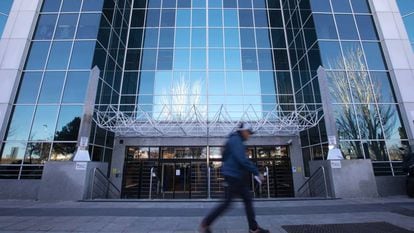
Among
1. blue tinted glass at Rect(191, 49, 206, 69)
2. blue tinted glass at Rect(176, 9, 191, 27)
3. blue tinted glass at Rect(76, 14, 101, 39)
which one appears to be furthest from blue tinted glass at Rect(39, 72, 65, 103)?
blue tinted glass at Rect(176, 9, 191, 27)

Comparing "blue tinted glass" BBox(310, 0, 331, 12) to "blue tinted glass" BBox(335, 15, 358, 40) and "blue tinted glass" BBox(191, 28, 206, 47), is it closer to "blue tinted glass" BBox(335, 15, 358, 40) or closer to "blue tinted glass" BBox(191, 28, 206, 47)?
"blue tinted glass" BBox(335, 15, 358, 40)

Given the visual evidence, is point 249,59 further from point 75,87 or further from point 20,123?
point 20,123

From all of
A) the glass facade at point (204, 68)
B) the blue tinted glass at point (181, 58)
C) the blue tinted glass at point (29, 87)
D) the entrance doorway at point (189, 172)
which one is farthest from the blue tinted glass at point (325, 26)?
the blue tinted glass at point (29, 87)

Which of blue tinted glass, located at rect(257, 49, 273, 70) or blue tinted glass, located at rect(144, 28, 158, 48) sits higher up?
blue tinted glass, located at rect(144, 28, 158, 48)

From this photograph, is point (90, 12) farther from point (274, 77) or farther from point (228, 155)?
point (228, 155)

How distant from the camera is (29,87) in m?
12.7

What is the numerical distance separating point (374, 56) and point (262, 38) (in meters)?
7.51

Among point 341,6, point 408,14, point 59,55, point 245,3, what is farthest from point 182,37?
point 408,14

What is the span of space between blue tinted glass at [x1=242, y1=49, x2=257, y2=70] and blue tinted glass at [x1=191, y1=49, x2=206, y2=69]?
2975 millimetres

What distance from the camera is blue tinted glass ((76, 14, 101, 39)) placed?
13.6 m

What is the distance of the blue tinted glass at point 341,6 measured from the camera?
1431 cm

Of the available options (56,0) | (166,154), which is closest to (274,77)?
(166,154)

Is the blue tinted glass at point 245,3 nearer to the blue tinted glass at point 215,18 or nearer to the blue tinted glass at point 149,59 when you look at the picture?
the blue tinted glass at point 215,18

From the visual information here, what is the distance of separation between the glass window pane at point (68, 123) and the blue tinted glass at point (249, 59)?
11.2 m
